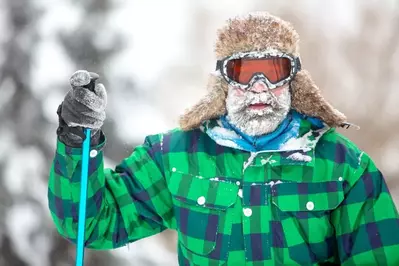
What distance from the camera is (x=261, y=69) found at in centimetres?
140

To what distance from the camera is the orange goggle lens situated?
4.60 feet

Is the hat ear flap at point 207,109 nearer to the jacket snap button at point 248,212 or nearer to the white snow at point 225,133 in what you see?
the white snow at point 225,133

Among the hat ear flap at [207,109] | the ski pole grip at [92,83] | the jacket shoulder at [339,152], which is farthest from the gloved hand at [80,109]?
the jacket shoulder at [339,152]

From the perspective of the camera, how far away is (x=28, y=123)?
7.30ft

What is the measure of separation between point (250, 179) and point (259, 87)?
258 mm

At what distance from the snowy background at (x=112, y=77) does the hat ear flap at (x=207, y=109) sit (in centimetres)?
68

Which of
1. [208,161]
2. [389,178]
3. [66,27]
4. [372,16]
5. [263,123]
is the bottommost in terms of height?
[389,178]

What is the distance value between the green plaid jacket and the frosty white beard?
76mm

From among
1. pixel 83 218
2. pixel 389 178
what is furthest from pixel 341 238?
pixel 389 178

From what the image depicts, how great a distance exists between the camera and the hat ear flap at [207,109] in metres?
1.45

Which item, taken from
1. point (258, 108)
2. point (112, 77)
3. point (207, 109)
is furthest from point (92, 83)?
point (112, 77)

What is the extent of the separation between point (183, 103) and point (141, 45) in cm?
32

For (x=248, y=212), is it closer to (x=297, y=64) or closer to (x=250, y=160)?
(x=250, y=160)

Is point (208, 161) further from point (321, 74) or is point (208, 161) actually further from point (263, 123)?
point (321, 74)
